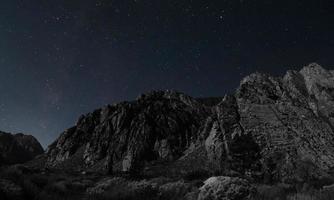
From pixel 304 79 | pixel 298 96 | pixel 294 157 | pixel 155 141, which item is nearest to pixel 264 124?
pixel 294 157

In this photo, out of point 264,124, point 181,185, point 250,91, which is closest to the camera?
point 181,185

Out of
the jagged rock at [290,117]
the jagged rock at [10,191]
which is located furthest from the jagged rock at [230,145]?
the jagged rock at [10,191]

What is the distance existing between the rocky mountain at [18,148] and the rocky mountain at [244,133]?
224 feet

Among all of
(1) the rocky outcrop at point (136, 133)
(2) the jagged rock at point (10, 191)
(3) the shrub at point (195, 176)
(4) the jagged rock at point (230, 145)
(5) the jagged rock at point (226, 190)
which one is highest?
(1) the rocky outcrop at point (136, 133)

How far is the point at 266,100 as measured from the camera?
4591 centimetres

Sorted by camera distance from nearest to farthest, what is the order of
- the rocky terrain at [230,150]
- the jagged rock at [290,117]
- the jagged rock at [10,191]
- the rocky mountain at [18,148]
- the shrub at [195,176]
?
the jagged rock at [10,191] < the rocky terrain at [230,150] < the shrub at [195,176] < the jagged rock at [290,117] < the rocky mountain at [18,148]

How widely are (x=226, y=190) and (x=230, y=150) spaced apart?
28.4m

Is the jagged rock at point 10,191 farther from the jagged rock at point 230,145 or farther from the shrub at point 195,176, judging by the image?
the jagged rock at point 230,145

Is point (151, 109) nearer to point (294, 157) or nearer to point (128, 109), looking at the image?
point (128, 109)

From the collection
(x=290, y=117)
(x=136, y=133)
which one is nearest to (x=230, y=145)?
(x=290, y=117)

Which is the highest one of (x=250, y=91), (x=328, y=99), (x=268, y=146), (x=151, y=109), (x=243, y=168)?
(x=151, y=109)

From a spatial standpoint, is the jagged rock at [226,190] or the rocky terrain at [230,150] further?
the rocky terrain at [230,150]

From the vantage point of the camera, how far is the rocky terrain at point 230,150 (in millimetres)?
12117

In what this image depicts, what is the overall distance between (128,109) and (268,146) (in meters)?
68.2
